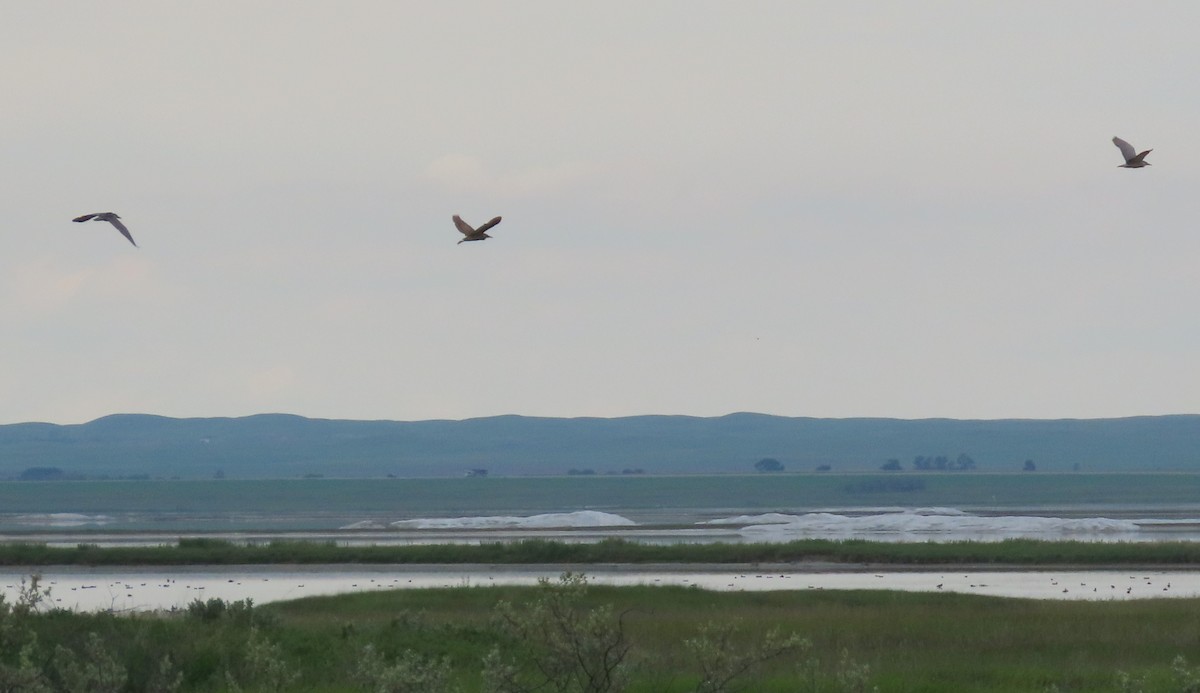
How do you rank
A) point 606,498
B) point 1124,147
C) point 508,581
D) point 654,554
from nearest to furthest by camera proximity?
point 1124,147
point 508,581
point 654,554
point 606,498

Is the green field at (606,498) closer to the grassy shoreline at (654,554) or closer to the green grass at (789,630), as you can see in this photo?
the grassy shoreline at (654,554)

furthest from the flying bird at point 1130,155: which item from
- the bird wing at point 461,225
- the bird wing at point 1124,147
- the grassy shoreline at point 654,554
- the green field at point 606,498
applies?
the green field at point 606,498

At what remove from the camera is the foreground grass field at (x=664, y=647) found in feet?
47.4

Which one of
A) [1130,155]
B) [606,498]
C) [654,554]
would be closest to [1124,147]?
[1130,155]

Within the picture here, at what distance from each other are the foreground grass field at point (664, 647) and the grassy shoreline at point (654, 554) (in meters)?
17.3

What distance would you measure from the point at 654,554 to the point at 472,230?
34.6m

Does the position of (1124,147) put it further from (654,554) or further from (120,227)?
(654,554)

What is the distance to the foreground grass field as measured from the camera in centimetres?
1444

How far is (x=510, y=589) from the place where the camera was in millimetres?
33438

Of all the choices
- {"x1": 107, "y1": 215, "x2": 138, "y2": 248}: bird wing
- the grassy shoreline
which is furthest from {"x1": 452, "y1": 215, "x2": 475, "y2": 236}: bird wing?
the grassy shoreline

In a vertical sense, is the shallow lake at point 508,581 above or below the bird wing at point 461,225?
below

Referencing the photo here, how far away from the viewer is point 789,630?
25.1 m

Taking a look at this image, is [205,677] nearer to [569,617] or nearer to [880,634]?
[569,617]

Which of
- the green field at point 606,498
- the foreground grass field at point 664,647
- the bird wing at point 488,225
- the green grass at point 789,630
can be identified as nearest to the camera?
the bird wing at point 488,225
